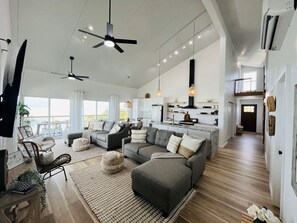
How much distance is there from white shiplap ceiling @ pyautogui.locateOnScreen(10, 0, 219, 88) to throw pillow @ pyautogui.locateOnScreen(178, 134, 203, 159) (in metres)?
3.92

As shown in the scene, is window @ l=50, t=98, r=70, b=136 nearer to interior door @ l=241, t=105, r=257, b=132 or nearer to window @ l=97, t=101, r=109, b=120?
window @ l=97, t=101, r=109, b=120

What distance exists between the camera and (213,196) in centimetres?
227

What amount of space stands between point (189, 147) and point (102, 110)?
21.2 ft

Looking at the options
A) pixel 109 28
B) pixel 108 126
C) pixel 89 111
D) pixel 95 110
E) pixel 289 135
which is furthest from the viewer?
pixel 95 110

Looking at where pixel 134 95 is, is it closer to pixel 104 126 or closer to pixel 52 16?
pixel 104 126

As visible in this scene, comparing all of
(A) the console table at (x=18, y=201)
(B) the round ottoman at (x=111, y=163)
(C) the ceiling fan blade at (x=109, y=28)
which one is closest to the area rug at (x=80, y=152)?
(B) the round ottoman at (x=111, y=163)

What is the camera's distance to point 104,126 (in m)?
5.58

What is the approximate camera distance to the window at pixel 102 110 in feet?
25.5

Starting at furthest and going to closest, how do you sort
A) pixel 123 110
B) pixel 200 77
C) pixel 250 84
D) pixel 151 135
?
1. pixel 123 110
2. pixel 250 84
3. pixel 200 77
4. pixel 151 135

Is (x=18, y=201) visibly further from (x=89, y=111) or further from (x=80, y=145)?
(x=89, y=111)

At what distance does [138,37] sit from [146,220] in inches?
207

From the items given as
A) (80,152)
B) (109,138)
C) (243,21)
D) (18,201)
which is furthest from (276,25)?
(80,152)

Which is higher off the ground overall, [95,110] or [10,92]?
[10,92]

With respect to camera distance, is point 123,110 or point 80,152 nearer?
point 80,152
